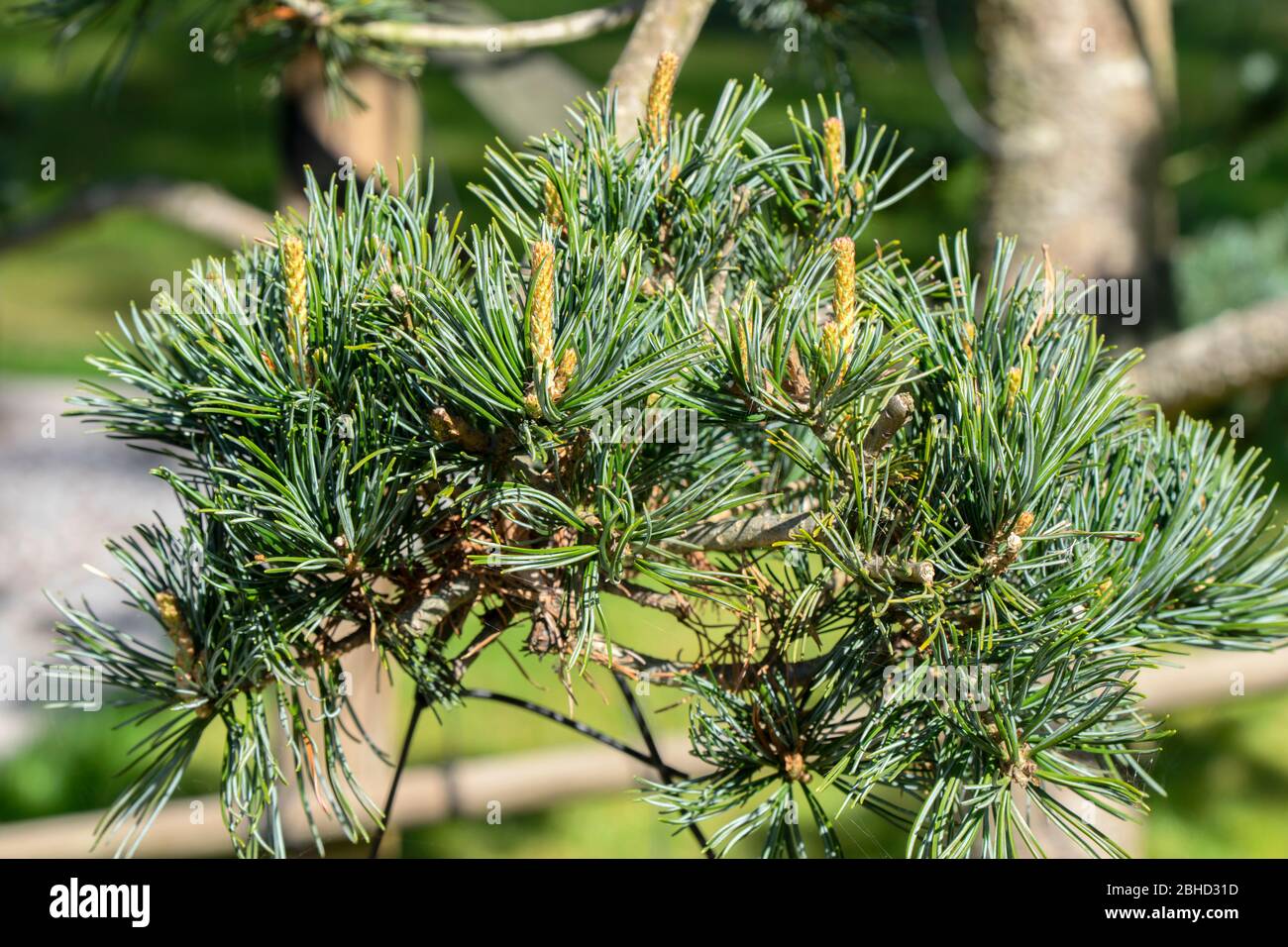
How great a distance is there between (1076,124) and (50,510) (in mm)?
2332

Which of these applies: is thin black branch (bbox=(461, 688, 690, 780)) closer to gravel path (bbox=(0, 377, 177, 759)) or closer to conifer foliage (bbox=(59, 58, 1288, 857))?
conifer foliage (bbox=(59, 58, 1288, 857))

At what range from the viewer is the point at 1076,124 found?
3.06ft

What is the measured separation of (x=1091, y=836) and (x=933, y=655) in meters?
0.08

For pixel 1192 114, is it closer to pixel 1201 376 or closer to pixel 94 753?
pixel 1201 376

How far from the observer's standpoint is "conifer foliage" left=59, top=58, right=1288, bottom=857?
393 mm

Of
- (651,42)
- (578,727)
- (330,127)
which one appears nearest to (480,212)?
(330,127)

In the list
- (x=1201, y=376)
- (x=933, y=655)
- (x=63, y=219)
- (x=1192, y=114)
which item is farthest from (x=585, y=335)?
(x=1192, y=114)

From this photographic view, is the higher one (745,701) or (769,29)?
(769,29)

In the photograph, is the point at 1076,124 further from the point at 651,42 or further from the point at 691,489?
the point at 691,489

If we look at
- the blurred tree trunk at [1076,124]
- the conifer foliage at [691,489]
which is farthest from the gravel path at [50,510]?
the conifer foliage at [691,489]

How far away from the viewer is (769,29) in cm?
81

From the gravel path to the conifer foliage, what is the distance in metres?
1.69

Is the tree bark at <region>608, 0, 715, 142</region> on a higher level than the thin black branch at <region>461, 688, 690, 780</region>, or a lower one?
higher

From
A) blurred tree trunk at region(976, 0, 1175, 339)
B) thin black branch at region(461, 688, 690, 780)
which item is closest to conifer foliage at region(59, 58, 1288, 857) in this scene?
thin black branch at region(461, 688, 690, 780)
